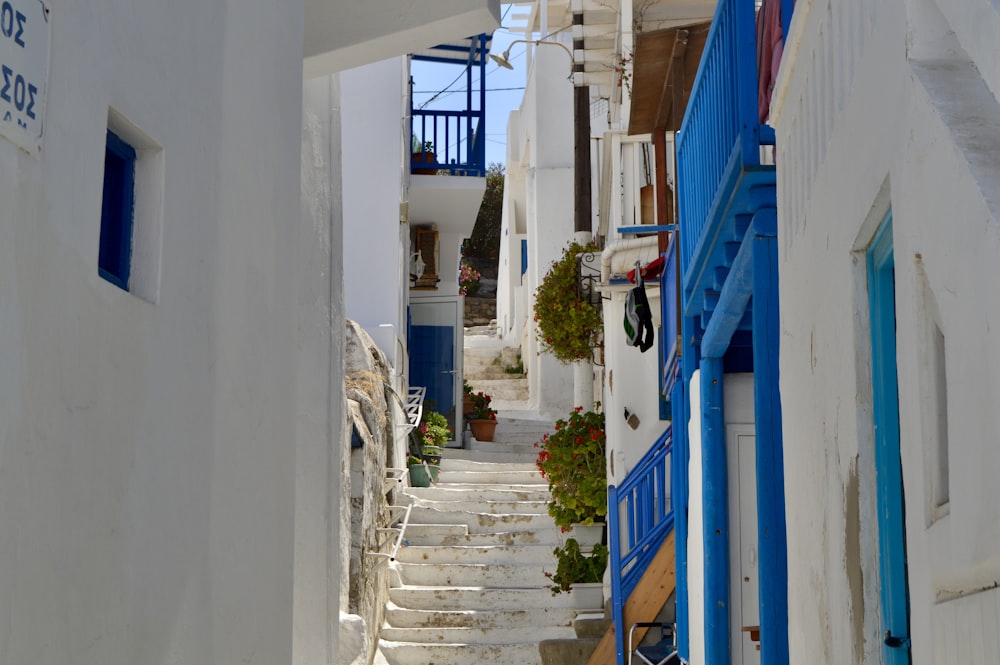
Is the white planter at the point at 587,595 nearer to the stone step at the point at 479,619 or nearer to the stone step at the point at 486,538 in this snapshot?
the stone step at the point at 479,619

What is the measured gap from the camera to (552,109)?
2500 cm

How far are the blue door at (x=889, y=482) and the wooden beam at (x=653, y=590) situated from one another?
7.35 meters

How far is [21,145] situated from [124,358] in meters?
0.95

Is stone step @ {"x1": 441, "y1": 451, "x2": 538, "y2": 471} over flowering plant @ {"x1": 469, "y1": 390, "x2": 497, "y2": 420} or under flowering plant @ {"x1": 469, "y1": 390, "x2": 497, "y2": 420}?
under

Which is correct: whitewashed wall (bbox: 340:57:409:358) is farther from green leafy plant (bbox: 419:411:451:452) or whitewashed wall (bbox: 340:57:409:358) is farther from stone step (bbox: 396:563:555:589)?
stone step (bbox: 396:563:555:589)

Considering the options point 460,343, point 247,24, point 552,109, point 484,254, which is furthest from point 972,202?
point 484,254

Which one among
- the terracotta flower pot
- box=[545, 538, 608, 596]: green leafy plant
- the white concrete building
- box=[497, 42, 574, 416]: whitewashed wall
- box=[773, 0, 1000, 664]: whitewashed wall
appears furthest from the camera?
box=[497, 42, 574, 416]: whitewashed wall

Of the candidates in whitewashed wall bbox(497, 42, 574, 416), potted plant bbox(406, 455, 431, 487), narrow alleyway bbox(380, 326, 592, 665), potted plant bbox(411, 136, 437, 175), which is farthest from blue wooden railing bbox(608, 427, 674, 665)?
whitewashed wall bbox(497, 42, 574, 416)

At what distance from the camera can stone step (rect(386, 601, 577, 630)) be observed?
13.4 metres

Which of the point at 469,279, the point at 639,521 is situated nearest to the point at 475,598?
the point at 639,521

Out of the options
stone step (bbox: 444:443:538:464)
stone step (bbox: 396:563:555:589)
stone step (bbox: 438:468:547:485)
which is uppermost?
stone step (bbox: 444:443:538:464)

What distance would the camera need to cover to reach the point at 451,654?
12891 millimetres

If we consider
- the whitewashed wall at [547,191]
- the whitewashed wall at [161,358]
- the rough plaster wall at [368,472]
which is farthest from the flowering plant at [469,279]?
the whitewashed wall at [161,358]

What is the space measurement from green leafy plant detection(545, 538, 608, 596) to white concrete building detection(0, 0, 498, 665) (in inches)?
308
